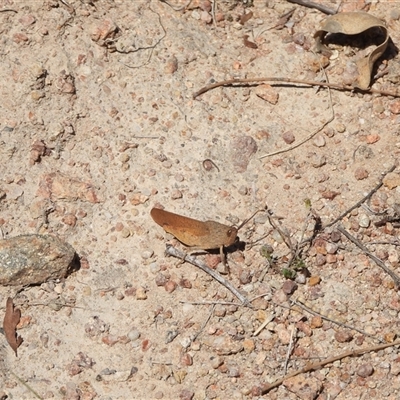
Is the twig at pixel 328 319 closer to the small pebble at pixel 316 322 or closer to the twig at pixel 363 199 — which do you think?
the small pebble at pixel 316 322

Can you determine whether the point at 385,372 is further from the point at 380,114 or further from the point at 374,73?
the point at 374,73

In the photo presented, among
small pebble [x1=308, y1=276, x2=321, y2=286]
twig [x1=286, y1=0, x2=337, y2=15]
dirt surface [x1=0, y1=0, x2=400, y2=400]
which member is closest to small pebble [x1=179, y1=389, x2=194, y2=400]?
dirt surface [x1=0, y1=0, x2=400, y2=400]

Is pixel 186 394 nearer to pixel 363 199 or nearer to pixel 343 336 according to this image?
pixel 343 336

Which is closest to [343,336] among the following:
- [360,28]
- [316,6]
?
[360,28]

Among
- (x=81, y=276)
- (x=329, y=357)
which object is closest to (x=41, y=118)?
(x=81, y=276)

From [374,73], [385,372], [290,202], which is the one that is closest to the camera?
[385,372]
